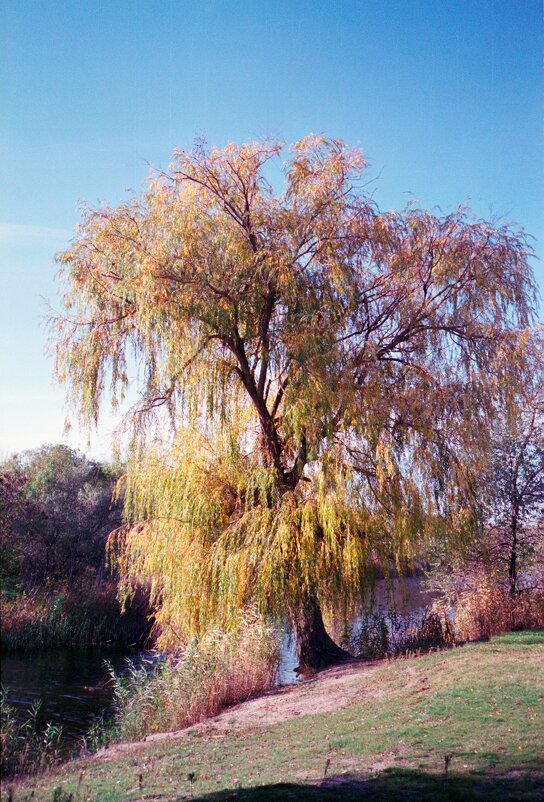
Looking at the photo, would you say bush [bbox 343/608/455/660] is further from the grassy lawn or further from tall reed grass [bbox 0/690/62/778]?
tall reed grass [bbox 0/690/62/778]

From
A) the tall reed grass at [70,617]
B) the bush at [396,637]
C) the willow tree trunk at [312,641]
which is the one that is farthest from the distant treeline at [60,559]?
the bush at [396,637]

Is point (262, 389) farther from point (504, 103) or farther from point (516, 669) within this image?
point (504, 103)

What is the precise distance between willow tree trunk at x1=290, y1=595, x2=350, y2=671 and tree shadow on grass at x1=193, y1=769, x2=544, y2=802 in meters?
6.10

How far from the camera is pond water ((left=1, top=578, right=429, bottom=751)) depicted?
8.07 metres

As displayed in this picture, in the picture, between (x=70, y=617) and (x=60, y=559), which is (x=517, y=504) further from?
(x=60, y=559)

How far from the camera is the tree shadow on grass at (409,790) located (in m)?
4.15

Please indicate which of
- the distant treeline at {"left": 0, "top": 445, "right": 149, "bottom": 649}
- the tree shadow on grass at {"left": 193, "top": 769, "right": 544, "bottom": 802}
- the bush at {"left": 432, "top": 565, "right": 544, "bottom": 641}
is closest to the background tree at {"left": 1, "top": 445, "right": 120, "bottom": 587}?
the distant treeline at {"left": 0, "top": 445, "right": 149, "bottom": 649}

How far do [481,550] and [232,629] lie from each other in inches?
242

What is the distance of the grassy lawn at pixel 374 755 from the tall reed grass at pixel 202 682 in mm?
946

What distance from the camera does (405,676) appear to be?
28.4 feet

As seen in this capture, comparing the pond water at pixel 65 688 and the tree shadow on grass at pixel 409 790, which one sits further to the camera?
the pond water at pixel 65 688

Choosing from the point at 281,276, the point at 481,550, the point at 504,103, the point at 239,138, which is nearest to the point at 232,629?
the point at 281,276

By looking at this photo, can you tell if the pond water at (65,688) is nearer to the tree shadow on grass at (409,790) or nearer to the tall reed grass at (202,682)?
the tall reed grass at (202,682)

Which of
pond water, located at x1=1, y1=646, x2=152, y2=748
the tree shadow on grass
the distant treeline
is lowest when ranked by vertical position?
pond water, located at x1=1, y1=646, x2=152, y2=748
